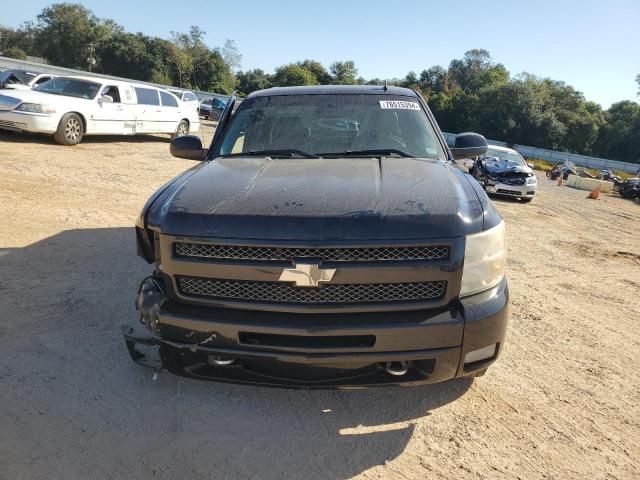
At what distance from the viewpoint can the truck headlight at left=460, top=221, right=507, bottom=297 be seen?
233cm

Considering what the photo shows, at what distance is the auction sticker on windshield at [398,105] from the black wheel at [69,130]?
9.99 meters

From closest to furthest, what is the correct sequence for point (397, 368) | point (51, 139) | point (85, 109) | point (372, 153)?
1. point (397, 368)
2. point (372, 153)
3. point (85, 109)
4. point (51, 139)

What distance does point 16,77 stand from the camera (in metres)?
17.7

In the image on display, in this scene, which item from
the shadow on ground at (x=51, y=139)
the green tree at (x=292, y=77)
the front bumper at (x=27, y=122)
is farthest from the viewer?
the green tree at (x=292, y=77)

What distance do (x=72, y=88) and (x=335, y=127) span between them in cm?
1079

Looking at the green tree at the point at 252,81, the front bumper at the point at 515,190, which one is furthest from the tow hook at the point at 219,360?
the green tree at the point at 252,81

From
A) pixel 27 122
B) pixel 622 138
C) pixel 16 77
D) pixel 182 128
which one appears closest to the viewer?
pixel 27 122

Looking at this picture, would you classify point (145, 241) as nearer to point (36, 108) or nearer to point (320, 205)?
point (320, 205)

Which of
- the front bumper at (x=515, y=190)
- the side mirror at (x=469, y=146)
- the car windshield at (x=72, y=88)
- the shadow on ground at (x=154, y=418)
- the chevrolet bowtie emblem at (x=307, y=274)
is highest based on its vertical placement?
the car windshield at (x=72, y=88)

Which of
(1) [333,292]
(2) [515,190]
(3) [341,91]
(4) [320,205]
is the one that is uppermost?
(3) [341,91]

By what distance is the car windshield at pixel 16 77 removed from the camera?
17.4m

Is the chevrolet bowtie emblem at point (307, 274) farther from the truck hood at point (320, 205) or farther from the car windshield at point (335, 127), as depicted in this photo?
the car windshield at point (335, 127)

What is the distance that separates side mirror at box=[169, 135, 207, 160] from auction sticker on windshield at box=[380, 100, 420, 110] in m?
1.54

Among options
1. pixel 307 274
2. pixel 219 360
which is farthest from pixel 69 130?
pixel 307 274
